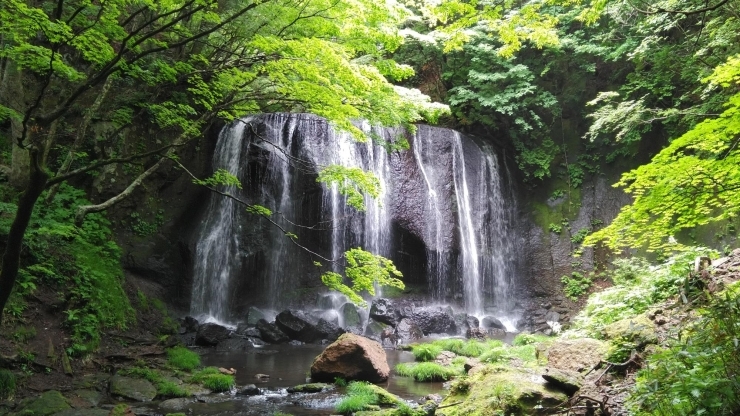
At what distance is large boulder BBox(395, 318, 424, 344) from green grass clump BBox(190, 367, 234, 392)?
5546 millimetres

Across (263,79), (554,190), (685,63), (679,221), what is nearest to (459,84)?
(554,190)

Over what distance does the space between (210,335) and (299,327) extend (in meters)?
2.22

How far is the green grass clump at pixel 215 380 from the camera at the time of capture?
24.8 feet

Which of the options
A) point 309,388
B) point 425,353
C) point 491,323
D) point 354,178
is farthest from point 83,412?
point 491,323

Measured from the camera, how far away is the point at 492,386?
192 inches

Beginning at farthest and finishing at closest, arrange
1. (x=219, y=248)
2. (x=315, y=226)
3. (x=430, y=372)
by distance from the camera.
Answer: (x=315, y=226)
(x=219, y=248)
(x=430, y=372)

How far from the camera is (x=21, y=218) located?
173 inches

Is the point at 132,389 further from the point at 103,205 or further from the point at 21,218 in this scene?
the point at 21,218

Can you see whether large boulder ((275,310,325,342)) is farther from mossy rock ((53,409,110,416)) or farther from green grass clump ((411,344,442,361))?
mossy rock ((53,409,110,416))

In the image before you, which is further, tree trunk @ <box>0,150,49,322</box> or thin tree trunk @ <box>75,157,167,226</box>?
thin tree trunk @ <box>75,157,167,226</box>

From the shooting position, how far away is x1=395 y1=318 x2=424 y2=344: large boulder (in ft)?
41.0

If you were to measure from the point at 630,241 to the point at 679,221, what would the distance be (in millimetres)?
826

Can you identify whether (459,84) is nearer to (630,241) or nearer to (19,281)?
(630,241)

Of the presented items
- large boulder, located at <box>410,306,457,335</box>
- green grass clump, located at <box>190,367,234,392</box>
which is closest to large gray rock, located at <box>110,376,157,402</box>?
green grass clump, located at <box>190,367,234,392</box>
